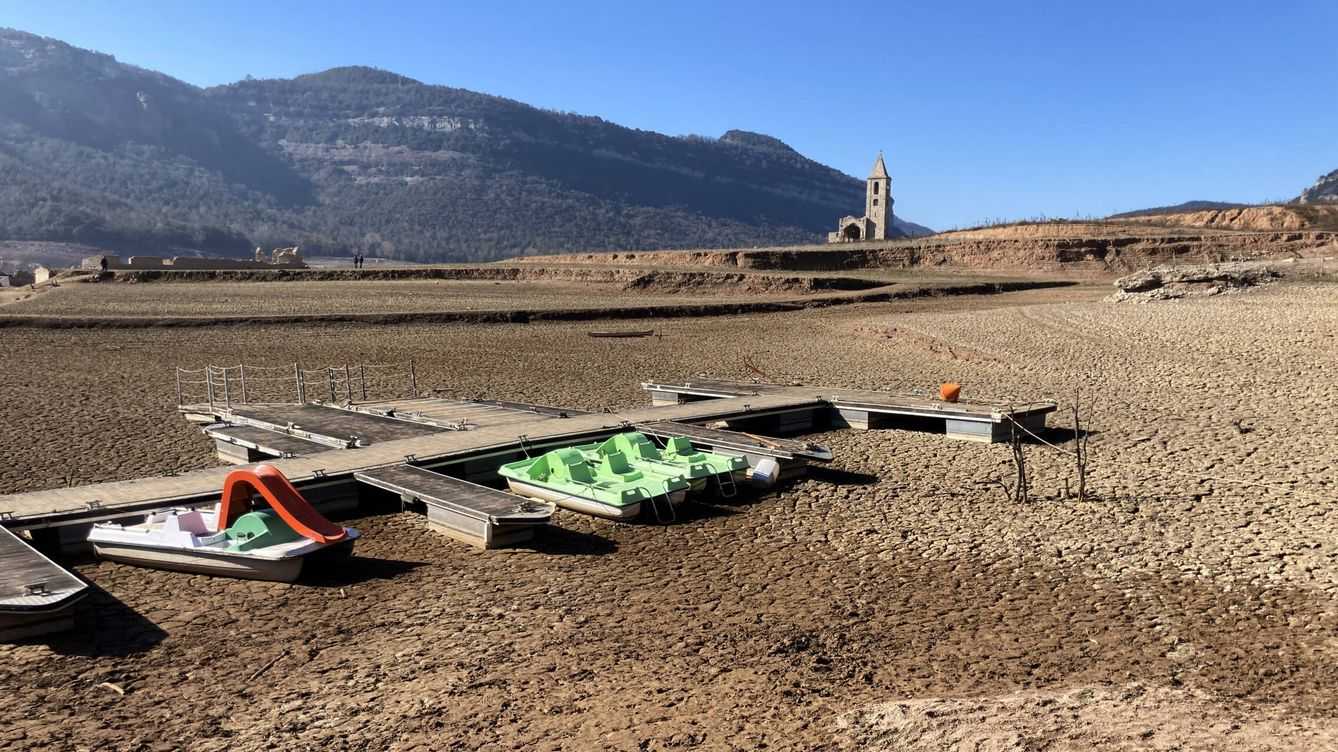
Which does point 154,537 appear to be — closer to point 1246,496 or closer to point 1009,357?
point 1246,496

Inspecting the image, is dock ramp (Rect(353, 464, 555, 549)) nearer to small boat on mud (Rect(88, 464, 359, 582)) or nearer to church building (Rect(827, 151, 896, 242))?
small boat on mud (Rect(88, 464, 359, 582))

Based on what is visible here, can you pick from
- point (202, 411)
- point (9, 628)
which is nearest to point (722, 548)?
point (9, 628)

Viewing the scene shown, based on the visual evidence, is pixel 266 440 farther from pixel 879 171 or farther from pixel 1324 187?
pixel 1324 187

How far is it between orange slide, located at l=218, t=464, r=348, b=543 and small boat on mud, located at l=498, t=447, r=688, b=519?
6.75ft

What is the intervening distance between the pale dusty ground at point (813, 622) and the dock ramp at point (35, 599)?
0.39 ft

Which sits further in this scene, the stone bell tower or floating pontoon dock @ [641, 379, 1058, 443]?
the stone bell tower

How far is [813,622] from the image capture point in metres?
5.97

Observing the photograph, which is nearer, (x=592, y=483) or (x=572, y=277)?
(x=592, y=483)

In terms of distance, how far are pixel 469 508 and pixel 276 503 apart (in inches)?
55.6

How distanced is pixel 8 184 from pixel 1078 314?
179088 millimetres

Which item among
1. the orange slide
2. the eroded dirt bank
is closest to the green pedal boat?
the orange slide

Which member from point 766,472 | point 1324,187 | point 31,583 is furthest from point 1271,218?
point 1324,187

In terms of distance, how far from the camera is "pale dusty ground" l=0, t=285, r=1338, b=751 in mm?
4660

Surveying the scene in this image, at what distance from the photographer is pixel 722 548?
7.55m
